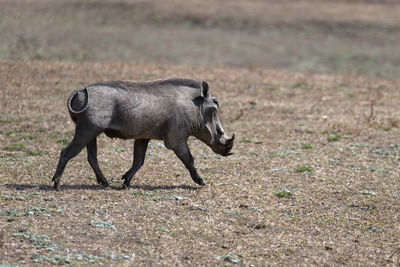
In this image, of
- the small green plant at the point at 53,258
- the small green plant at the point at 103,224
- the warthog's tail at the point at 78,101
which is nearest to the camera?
the small green plant at the point at 53,258

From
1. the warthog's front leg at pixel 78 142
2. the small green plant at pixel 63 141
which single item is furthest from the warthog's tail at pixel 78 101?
the small green plant at pixel 63 141

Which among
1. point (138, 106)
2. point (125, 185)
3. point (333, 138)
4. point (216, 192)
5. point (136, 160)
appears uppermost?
point (138, 106)

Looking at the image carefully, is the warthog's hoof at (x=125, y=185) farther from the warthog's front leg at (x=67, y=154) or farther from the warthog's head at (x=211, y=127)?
the warthog's head at (x=211, y=127)

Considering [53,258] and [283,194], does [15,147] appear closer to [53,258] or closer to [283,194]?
[283,194]

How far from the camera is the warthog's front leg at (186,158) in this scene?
10.3 m

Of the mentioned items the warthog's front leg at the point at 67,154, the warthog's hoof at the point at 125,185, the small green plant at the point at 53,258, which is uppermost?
the warthog's front leg at the point at 67,154

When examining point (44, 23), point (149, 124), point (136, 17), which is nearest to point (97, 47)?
point (44, 23)

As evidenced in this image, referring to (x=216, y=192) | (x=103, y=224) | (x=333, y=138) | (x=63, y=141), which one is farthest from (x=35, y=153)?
(x=333, y=138)

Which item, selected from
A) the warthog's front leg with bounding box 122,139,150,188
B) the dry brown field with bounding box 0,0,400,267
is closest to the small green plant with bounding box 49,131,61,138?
the dry brown field with bounding box 0,0,400,267

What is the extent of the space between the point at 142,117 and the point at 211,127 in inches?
55.8

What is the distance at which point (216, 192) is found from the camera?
10.3 meters

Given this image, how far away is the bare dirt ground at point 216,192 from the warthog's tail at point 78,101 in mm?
1253

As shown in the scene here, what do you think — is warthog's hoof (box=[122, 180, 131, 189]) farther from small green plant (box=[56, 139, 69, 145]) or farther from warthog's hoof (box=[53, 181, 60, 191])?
small green plant (box=[56, 139, 69, 145])

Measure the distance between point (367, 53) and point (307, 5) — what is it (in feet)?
38.2
